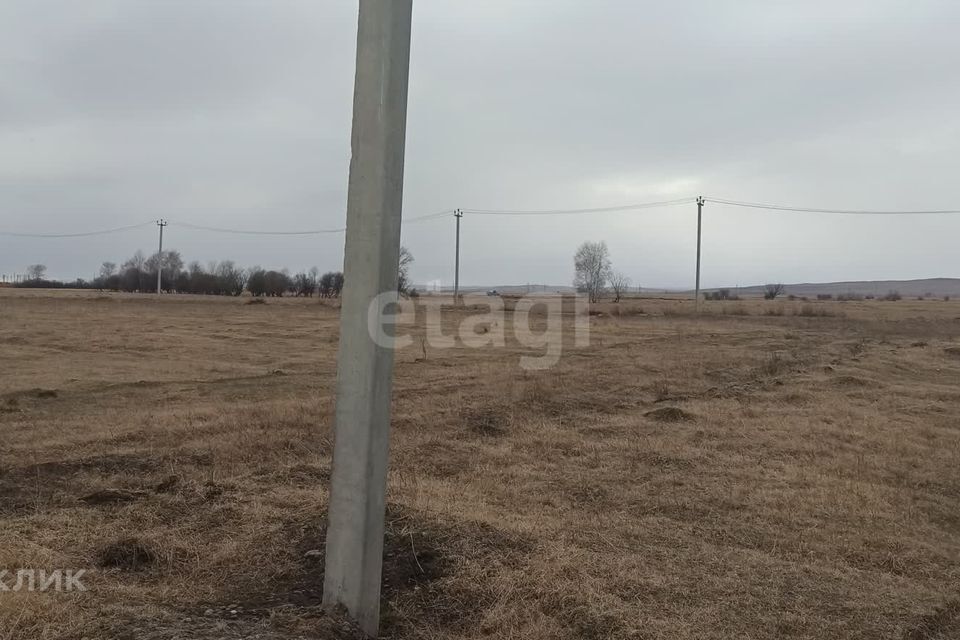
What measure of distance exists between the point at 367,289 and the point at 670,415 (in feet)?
21.5

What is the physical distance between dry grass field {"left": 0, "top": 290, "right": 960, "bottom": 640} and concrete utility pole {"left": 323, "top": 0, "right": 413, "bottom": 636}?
367 mm

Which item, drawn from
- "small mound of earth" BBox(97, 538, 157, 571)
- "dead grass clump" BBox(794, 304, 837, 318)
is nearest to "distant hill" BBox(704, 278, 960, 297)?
"dead grass clump" BBox(794, 304, 837, 318)

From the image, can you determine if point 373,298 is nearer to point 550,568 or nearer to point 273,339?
point 550,568

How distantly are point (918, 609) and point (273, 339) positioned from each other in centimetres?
1856

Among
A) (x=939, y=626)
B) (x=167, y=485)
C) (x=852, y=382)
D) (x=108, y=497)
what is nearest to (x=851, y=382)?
(x=852, y=382)

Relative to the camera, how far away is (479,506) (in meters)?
4.64

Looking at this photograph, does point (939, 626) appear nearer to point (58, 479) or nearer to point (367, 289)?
point (367, 289)

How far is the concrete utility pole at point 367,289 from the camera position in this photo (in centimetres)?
267

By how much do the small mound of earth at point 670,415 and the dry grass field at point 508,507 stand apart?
31 millimetres

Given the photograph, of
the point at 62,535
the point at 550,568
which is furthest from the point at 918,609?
the point at 62,535

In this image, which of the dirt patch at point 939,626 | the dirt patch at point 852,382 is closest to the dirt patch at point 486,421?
the dirt patch at point 939,626

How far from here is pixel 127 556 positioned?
3441 millimetres

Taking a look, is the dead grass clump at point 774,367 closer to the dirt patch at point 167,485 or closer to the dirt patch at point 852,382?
the dirt patch at point 852,382

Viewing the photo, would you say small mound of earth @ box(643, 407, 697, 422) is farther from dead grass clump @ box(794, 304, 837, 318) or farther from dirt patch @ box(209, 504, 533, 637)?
dead grass clump @ box(794, 304, 837, 318)
